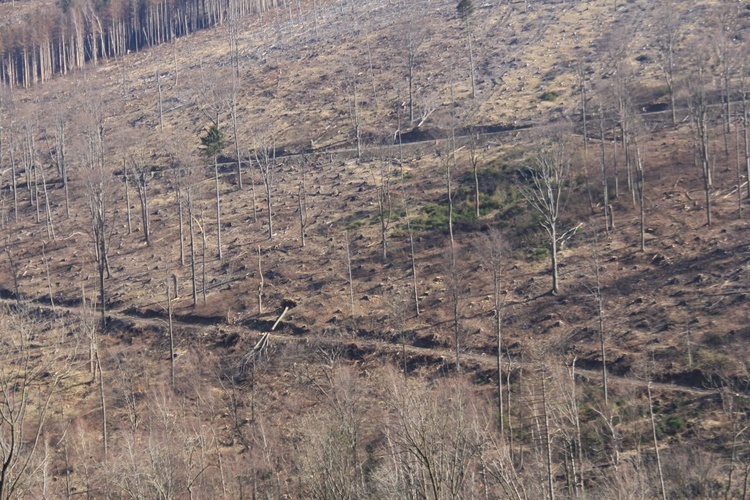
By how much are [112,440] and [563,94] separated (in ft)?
197

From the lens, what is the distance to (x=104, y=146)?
9494 centimetres

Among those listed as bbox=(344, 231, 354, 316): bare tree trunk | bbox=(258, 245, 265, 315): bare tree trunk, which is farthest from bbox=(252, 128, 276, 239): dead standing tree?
bbox=(344, 231, 354, 316): bare tree trunk

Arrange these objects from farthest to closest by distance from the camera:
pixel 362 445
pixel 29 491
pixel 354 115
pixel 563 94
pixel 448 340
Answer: pixel 354 115 → pixel 563 94 → pixel 448 340 → pixel 362 445 → pixel 29 491

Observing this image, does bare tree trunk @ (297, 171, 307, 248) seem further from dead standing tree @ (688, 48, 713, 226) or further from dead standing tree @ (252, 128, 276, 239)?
dead standing tree @ (688, 48, 713, 226)

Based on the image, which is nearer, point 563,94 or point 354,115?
point 563,94

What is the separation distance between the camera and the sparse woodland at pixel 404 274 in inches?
1423

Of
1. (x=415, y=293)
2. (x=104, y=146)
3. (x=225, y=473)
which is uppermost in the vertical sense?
(x=104, y=146)

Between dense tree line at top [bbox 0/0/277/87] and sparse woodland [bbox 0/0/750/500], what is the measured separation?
30129 millimetres

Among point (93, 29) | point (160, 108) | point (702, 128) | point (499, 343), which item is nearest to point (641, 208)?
point (702, 128)

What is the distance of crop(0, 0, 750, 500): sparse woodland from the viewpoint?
1423 inches

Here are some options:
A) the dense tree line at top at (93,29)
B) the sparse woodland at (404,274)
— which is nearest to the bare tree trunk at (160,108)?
the sparse woodland at (404,274)

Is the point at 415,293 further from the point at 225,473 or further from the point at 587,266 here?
the point at 225,473

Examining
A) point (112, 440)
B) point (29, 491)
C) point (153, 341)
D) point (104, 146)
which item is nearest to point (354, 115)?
point (104, 146)

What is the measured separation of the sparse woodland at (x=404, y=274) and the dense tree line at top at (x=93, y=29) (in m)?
30.1
